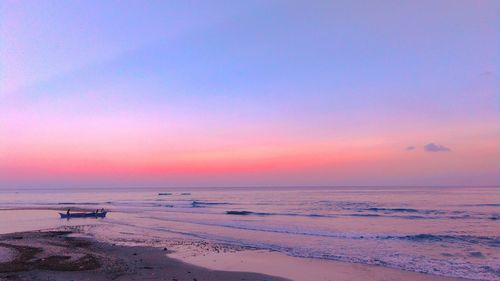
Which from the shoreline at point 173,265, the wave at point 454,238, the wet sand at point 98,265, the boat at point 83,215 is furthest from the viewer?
the boat at point 83,215

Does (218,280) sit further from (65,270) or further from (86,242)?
(86,242)

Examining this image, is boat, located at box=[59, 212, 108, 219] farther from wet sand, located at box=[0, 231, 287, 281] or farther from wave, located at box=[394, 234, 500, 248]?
wave, located at box=[394, 234, 500, 248]

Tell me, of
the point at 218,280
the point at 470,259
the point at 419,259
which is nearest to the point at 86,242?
the point at 218,280

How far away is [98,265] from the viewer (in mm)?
16328

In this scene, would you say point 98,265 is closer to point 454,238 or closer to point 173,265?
point 173,265

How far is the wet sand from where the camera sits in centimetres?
1438

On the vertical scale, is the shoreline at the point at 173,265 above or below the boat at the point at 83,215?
above

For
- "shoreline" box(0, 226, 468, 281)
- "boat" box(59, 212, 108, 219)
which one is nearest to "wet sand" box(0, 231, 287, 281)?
"shoreline" box(0, 226, 468, 281)

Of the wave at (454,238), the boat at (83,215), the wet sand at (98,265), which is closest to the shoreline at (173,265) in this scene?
the wet sand at (98,265)

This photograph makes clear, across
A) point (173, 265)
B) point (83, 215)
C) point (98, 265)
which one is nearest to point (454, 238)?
point (173, 265)

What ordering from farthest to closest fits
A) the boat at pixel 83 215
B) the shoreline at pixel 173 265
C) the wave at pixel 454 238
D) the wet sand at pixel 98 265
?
the boat at pixel 83 215
the wave at pixel 454 238
the shoreline at pixel 173 265
the wet sand at pixel 98 265

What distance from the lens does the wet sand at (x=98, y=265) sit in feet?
47.2

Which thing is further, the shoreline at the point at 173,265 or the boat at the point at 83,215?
the boat at the point at 83,215

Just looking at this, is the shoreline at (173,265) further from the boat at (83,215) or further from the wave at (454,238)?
the boat at (83,215)
